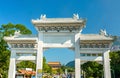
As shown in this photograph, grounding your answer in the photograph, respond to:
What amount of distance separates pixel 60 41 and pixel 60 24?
1264mm

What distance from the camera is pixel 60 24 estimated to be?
1435cm

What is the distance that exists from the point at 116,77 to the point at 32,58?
1374 centimetres

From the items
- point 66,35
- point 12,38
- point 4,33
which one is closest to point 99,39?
point 66,35

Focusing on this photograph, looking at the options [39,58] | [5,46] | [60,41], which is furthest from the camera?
[5,46]

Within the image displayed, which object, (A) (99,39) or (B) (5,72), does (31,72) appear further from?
(A) (99,39)

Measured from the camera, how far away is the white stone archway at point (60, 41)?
45.6 ft

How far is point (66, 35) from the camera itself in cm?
1436

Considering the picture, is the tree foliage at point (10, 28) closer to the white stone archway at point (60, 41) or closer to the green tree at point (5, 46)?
the green tree at point (5, 46)

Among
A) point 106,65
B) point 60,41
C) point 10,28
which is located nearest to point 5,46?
point 10,28

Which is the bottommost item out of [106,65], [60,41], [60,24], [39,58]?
[106,65]

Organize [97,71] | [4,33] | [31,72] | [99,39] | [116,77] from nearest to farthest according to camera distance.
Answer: [99,39], [4,33], [31,72], [116,77], [97,71]

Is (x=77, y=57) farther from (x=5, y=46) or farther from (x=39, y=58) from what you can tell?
(x=5, y=46)

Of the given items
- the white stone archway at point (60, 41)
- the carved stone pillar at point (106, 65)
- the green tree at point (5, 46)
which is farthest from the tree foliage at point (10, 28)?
the carved stone pillar at point (106, 65)

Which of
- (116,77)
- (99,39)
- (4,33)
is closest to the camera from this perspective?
(99,39)
